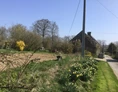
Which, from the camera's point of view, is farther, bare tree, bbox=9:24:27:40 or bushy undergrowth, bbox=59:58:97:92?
bare tree, bbox=9:24:27:40

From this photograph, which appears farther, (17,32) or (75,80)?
(17,32)

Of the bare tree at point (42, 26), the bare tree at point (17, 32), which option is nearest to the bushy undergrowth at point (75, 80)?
the bare tree at point (17, 32)

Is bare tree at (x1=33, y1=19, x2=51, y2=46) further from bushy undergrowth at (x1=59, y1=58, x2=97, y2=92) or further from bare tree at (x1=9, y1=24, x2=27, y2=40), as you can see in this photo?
bushy undergrowth at (x1=59, y1=58, x2=97, y2=92)

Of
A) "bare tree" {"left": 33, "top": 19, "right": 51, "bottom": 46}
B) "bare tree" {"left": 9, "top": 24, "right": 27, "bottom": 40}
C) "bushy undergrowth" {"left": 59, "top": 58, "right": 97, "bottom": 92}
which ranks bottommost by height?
"bushy undergrowth" {"left": 59, "top": 58, "right": 97, "bottom": 92}

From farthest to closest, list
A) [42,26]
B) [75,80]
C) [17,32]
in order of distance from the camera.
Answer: [42,26] → [17,32] → [75,80]

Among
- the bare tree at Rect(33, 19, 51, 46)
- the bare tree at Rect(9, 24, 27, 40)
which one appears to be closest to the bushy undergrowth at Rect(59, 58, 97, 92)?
the bare tree at Rect(9, 24, 27, 40)

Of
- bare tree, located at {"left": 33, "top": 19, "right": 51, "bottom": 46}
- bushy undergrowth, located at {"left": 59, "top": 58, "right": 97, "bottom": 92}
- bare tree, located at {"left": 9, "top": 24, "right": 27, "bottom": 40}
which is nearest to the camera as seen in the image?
bushy undergrowth, located at {"left": 59, "top": 58, "right": 97, "bottom": 92}

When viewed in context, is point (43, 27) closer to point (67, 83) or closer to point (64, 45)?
point (64, 45)

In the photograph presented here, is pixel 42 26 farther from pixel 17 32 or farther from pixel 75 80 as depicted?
pixel 75 80

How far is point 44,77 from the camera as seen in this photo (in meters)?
8.88

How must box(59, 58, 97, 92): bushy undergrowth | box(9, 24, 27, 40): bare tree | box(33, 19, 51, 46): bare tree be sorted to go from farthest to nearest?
box(33, 19, 51, 46): bare tree < box(9, 24, 27, 40): bare tree < box(59, 58, 97, 92): bushy undergrowth

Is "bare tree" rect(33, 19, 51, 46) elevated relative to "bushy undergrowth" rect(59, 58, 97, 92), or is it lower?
elevated

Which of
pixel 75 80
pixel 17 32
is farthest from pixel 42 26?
pixel 75 80

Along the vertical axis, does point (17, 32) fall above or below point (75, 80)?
above
